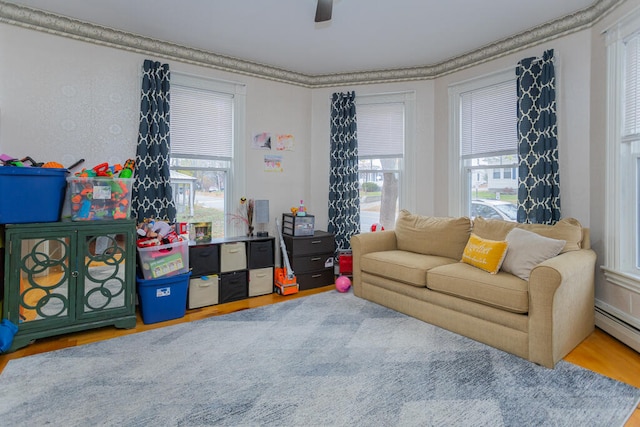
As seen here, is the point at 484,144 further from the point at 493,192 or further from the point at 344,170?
the point at 344,170

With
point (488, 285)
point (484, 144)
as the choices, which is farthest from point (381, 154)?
point (488, 285)

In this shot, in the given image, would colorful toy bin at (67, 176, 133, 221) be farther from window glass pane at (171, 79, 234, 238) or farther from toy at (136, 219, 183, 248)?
window glass pane at (171, 79, 234, 238)

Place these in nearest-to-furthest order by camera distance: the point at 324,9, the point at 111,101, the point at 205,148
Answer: the point at 324,9
the point at 111,101
the point at 205,148

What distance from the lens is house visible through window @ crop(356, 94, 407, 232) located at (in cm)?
438

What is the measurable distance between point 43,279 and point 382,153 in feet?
11.9

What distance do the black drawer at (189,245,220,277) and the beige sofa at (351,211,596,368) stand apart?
144cm

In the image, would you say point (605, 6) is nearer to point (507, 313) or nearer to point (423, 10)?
point (423, 10)

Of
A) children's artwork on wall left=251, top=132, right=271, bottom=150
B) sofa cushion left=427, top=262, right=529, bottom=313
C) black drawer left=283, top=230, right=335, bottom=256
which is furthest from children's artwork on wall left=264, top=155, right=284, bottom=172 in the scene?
sofa cushion left=427, top=262, right=529, bottom=313

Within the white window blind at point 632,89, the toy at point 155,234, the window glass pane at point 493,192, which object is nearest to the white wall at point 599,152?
the white window blind at point 632,89

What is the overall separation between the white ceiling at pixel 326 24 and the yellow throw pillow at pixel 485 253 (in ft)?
6.39

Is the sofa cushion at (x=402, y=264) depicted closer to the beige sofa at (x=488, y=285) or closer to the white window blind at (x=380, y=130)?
the beige sofa at (x=488, y=285)

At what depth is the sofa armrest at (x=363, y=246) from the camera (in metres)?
3.66

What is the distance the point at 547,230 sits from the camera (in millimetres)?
2828

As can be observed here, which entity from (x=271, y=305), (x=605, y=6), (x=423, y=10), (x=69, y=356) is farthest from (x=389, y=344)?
(x=605, y=6)
